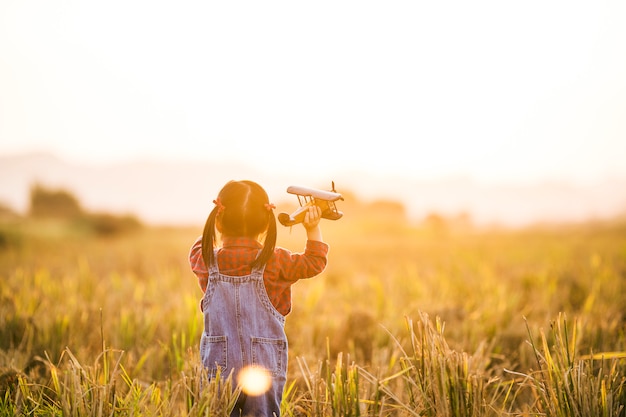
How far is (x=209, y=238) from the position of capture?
2.26 metres

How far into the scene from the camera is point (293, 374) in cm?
318

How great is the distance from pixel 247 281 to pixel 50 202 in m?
22.8

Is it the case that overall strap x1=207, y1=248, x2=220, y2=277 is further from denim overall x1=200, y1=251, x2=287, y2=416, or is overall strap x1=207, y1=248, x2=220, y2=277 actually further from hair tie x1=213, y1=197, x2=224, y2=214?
hair tie x1=213, y1=197, x2=224, y2=214

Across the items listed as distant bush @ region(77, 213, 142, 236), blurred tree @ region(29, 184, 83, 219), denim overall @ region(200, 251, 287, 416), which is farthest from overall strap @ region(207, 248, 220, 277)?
blurred tree @ region(29, 184, 83, 219)

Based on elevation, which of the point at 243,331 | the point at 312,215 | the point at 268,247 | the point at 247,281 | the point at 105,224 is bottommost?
the point at 105,224

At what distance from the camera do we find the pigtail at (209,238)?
225 cm

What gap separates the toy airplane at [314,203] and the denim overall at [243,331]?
0.25 m

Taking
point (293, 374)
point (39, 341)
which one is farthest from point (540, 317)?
point (39, 341)

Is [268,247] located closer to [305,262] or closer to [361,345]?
[305,262]

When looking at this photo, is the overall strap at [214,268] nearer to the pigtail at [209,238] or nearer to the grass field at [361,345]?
the pigtail at [209,238]

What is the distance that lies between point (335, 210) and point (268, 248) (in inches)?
12.6

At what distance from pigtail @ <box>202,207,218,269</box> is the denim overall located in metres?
0.04

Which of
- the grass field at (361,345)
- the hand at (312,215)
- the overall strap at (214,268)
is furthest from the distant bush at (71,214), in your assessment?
the hand at (312,215)

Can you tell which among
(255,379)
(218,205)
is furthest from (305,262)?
(255,379)
